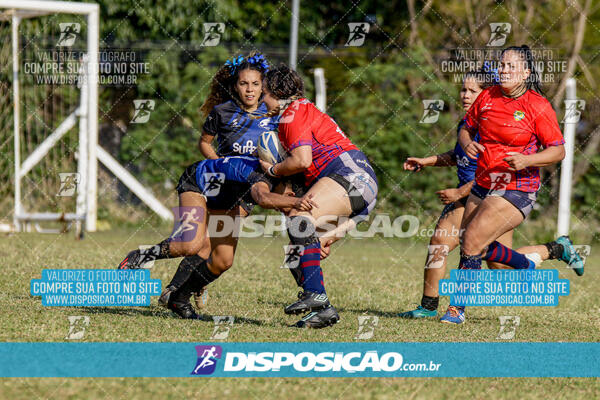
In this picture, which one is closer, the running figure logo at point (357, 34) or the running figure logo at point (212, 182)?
the running figure logo at point (212, 182)

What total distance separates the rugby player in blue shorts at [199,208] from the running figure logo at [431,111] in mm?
7741

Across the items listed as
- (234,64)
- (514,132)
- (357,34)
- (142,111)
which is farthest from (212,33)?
(514,132)

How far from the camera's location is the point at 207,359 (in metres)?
4.88

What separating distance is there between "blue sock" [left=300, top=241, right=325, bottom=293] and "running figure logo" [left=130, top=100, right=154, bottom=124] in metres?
9.09

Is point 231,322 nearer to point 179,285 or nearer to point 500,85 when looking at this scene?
point 179,285

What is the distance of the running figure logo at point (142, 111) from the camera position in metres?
14.7

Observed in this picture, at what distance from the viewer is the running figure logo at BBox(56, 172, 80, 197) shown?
13148mm

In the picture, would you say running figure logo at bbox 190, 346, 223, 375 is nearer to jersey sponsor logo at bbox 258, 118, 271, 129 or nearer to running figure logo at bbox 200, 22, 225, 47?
jersey sponsor logo at bbox 258, 118, 271, 129

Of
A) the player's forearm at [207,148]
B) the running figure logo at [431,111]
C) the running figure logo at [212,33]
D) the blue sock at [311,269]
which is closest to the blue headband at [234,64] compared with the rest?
the player's forearm at [207,148]

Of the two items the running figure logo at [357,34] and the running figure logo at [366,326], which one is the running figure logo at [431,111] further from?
the running figure logo at [366,326]

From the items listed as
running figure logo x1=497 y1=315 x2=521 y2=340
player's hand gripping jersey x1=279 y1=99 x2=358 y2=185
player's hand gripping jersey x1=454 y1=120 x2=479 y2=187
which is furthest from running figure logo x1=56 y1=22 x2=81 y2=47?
running figure logo x1=497 y1=315 x2=521 y2=340

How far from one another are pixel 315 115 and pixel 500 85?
5.27 ft

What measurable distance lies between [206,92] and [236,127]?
7.94 m

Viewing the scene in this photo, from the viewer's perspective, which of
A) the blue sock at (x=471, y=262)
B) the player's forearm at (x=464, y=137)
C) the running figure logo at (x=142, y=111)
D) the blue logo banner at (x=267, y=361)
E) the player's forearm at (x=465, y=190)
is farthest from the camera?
the running figure logo at (x=142, y=111)
